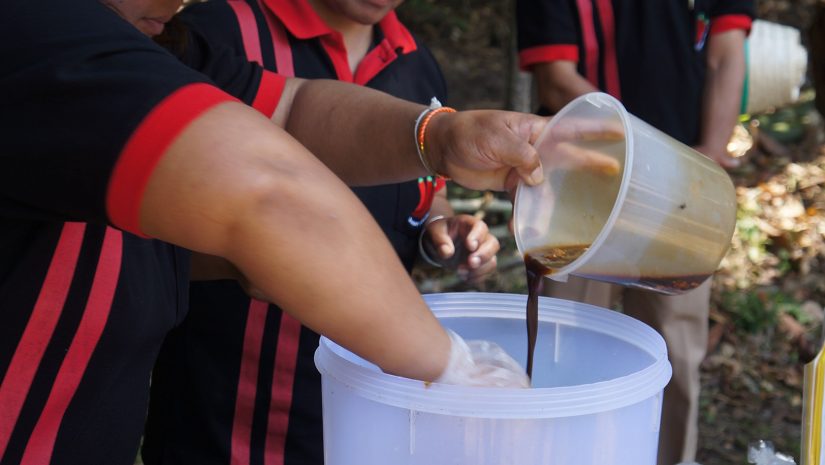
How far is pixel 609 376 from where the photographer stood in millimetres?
1371

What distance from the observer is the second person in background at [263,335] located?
1.93 m

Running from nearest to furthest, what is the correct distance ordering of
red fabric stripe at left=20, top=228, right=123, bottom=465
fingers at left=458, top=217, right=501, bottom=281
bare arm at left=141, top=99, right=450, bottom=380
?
bare arm at left=141, top=99, right=450, bottom=380 → red fabric stripe at left=20, top=228, right=123, bottom=465 → fingers at left=458, top=217, right=501, bottom=281

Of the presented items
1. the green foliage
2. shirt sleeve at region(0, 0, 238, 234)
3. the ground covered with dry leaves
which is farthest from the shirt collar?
the green foliage

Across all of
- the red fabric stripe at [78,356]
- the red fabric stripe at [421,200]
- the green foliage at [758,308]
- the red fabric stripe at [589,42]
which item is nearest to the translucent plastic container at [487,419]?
the red fabric stripe at [78,356]

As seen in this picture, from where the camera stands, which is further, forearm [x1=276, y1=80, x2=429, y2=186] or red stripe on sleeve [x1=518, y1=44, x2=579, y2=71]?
→ red stripe on sleeve [x1=518, y1=44, x2=579, y2=71]

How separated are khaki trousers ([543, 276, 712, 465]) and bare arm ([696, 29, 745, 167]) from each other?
0.43 meters

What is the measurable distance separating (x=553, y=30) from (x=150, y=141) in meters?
2.26

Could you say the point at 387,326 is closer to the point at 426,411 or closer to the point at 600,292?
the point at 426,411

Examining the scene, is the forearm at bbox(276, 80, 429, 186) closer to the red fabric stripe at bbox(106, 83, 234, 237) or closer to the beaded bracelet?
the beaded bracelet

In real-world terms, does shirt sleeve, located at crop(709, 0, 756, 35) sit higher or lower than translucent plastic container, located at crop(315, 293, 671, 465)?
higher

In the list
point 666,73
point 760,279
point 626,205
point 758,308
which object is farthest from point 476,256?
point 760,279

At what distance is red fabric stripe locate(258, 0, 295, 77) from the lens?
1984mm

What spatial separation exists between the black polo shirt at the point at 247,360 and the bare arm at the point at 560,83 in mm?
1075

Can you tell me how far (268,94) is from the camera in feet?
5.70
